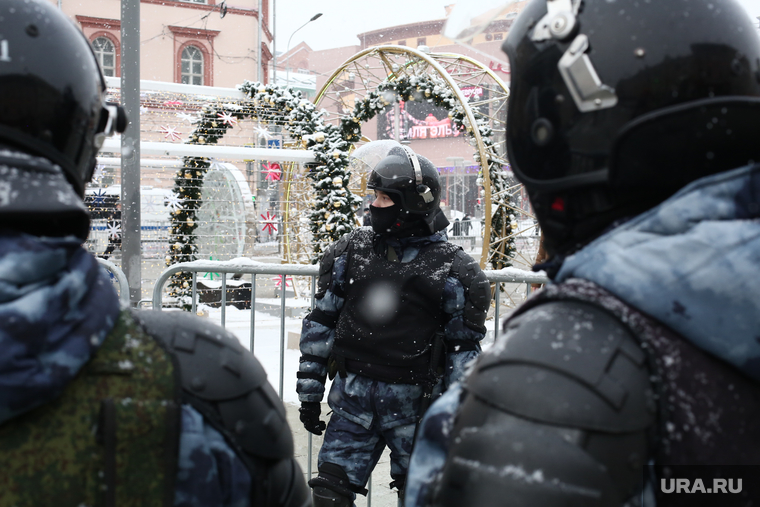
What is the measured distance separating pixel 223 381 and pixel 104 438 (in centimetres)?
19

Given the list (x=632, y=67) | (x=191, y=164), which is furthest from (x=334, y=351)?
(x=191, y=164)

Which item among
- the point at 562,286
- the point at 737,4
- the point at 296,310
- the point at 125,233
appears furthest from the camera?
the point at 296,310

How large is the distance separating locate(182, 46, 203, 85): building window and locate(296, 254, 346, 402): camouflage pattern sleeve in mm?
25576

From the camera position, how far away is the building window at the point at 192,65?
85.5 feet

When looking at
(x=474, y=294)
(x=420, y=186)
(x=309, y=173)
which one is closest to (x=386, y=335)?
(x=474, y=294)

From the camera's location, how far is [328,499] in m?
2.68

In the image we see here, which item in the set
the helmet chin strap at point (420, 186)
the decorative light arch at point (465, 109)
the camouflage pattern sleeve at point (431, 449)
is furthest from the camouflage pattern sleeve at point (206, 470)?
the decorative light arch at point (465, 109)

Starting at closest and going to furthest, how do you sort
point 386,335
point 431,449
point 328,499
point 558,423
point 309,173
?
point 558,423, point 431,449, point 328,499, point 386,335, point 309,173

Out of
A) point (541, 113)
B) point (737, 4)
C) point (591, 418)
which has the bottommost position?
point (591, 418)

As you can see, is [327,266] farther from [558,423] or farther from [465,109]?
[465,109]

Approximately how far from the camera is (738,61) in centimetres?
96

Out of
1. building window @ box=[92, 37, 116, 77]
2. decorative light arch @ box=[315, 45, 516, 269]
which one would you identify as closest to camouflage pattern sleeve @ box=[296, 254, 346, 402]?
decorative light arch @ box=[315, 45, 516, 269]

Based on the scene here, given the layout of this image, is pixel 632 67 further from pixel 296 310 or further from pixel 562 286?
pixel 296 310

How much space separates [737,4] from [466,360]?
80.9 inches
